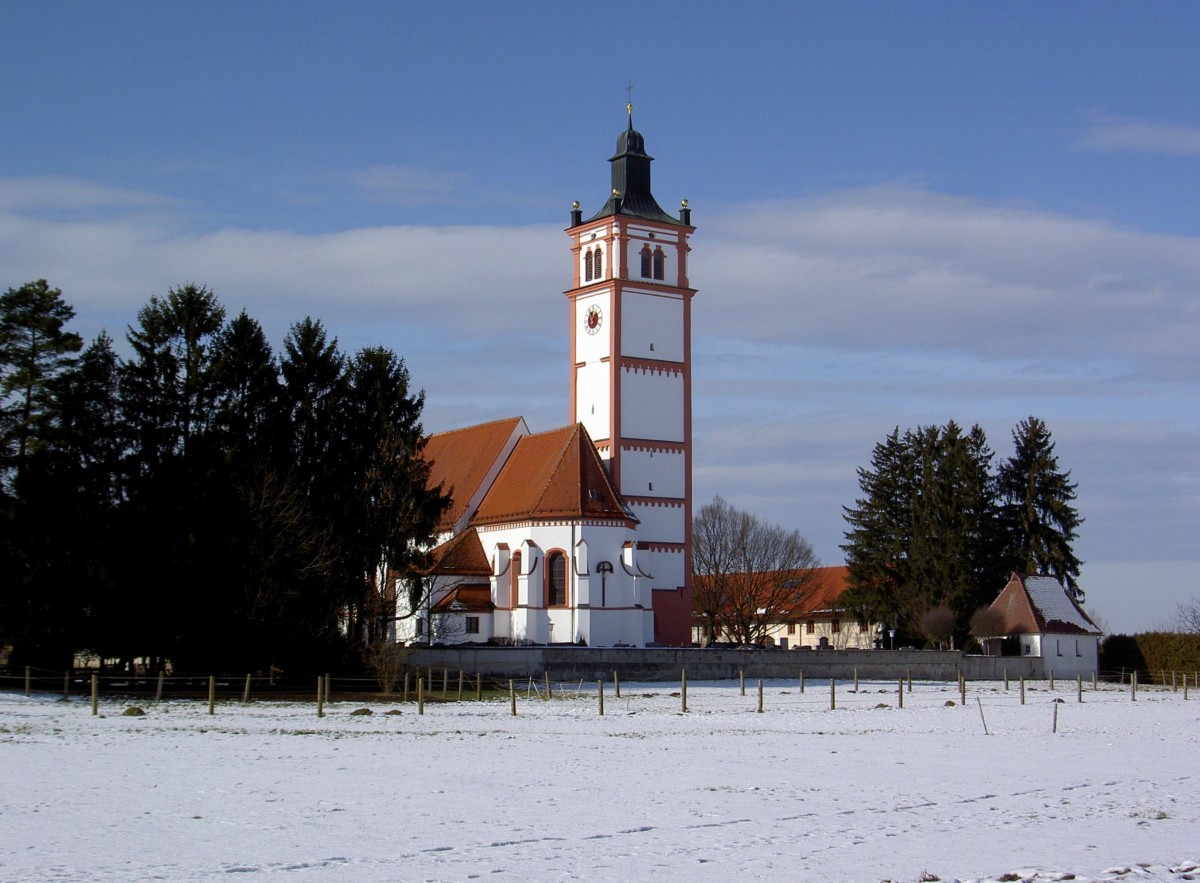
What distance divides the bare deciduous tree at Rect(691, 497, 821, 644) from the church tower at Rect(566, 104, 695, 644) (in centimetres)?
2015

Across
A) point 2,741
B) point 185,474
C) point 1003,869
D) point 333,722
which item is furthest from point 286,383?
point 1003,869

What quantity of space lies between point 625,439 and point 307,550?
65.1 feet

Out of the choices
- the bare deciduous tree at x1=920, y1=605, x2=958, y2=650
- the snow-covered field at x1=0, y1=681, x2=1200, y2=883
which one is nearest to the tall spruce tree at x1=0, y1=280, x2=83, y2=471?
the snow-covered field at x1=0, y1=681, x2=1200, y2=883

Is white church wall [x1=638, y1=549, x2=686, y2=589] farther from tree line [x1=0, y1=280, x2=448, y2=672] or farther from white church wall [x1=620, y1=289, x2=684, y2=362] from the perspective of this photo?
tree line [x1=0, y1=280, x2=448, y2=672]

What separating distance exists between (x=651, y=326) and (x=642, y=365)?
1.94m

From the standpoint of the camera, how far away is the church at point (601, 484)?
61375 mm

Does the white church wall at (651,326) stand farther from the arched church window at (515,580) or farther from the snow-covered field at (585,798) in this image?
the snow-covered field at (585,798)

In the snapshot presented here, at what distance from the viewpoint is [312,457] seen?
171ft

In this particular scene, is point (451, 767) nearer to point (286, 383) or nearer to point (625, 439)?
point (286, 383)

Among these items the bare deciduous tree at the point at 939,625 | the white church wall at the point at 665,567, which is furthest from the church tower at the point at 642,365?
the bare deciduous tree at the point at 939,625

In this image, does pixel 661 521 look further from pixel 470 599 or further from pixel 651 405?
pixel 470 599

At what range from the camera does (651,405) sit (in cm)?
6550

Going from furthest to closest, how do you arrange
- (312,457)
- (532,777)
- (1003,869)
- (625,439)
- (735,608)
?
1. (735,608)
2. (625,439)
3. (312,457)
4. (532,777)
5. (1003,869)

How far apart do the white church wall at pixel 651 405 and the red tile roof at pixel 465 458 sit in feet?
24.0
